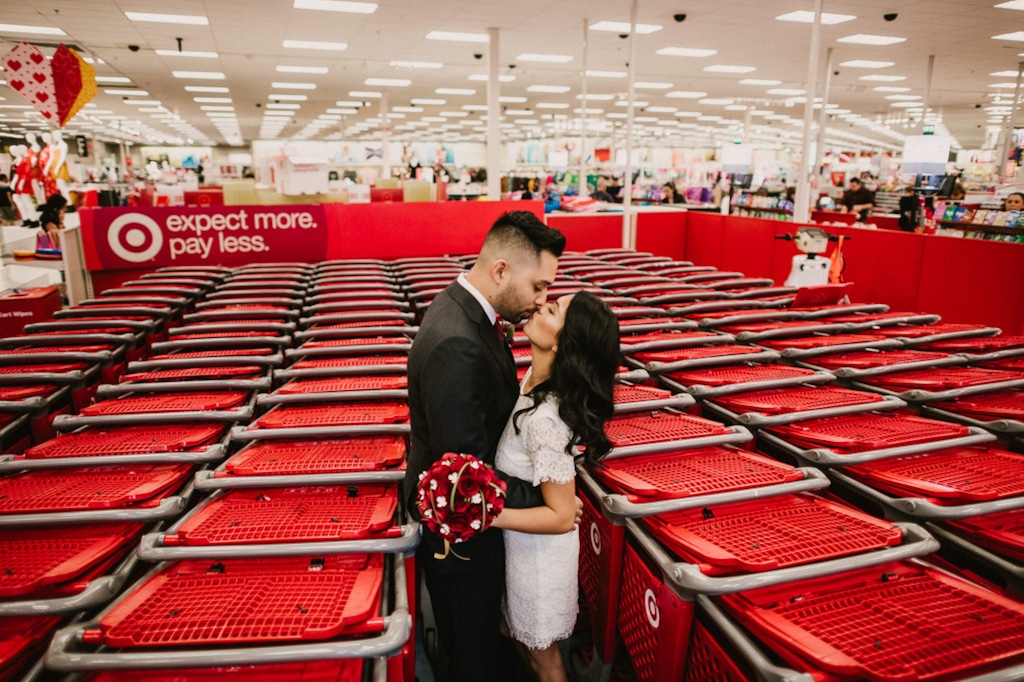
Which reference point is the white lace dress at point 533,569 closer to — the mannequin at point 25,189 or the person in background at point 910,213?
the person in background at point 910,213

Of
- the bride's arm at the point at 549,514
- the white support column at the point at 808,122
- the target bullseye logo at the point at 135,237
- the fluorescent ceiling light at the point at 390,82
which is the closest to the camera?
the bride's arm at the point at 549,514

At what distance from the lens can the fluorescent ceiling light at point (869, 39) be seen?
1139cm

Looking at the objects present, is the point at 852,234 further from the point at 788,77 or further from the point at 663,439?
the point at 788,77

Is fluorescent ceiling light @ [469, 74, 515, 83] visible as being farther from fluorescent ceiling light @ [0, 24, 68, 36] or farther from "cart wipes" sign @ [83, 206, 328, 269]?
"cart wipes" sign @ [83, 206, 328, 269]

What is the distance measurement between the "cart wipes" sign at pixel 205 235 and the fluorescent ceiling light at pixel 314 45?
22.0 feet

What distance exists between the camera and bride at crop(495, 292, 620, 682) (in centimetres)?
185

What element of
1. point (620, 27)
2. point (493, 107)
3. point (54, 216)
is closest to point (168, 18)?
point (54, 216)

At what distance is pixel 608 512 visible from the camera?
2027 millimetres

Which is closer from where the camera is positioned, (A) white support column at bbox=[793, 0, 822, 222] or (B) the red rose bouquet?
(B) the red rose bouquet

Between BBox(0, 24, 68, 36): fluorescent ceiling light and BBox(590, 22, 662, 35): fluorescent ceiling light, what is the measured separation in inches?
376

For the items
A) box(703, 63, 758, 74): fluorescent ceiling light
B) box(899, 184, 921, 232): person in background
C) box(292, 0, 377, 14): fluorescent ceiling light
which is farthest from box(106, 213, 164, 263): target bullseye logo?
box(703, 63, 758, 74): fluorescent ceiling light

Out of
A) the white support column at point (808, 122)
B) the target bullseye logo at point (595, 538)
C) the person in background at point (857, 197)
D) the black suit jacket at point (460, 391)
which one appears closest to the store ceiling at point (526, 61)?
the white support column at point (808, 122)

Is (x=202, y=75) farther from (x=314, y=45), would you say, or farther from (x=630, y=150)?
(x=630, y=150)

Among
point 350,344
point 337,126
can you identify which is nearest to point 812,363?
point 350,344
